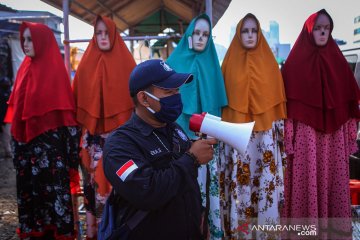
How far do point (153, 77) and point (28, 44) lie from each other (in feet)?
6.31

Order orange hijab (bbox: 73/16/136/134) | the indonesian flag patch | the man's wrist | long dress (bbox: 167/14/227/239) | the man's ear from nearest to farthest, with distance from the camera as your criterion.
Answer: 1. the indonesian flag patch
2. the man's wrist
3. the man's ear
4. long dress (bbox: 167/14/227/239)
5. orange hijab (bbox: 73/16/136/134)

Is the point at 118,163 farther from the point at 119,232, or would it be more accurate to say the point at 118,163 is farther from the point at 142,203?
the point at 119,232

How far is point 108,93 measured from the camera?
3.01 m

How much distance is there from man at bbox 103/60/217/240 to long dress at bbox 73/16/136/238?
54.9 inches

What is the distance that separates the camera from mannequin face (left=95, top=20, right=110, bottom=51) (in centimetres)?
304

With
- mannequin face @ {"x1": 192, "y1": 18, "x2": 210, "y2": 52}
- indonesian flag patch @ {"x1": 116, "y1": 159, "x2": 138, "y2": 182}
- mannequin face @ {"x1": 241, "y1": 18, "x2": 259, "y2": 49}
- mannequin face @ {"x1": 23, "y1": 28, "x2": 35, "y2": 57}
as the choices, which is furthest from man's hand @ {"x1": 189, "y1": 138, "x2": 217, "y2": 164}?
mannequin face @ {"x1": 23, "y1": 28, "x2": 35, "y2": 57}

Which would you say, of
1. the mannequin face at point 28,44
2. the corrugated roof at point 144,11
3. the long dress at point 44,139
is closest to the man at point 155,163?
the long dress at point 44,139

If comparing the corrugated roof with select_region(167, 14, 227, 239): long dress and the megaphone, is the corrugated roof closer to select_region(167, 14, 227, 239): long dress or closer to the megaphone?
select_region(167, 14, 227, 239): long dress

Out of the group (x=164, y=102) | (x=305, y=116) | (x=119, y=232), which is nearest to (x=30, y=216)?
(x=119, y=232)

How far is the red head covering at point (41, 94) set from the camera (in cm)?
294

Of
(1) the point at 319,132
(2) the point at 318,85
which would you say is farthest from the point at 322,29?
(1) the point at 319,132

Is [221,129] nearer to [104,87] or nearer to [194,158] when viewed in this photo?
[194,158]

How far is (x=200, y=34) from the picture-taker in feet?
9.68

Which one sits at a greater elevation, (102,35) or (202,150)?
(102,35)
